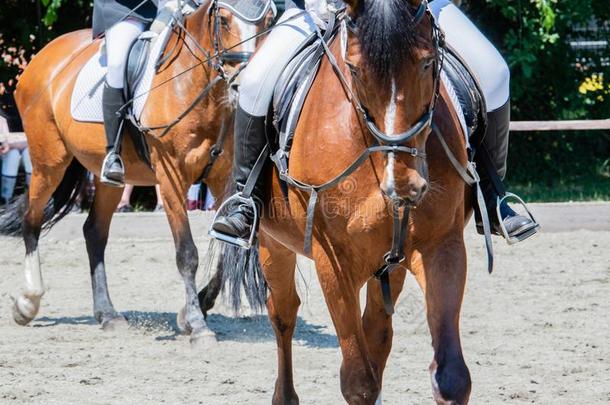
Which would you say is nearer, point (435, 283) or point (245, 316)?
point (435, 283)

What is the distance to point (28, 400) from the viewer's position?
556 centimetres

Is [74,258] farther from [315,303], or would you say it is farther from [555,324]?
[555,324]

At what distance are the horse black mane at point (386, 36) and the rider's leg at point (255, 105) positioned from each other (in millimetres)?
1146

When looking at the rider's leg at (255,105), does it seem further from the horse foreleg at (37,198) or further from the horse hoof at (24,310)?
the horse foreleg at (37,198)

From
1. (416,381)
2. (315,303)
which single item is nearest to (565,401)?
(416,381)

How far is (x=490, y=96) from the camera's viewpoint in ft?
15.2

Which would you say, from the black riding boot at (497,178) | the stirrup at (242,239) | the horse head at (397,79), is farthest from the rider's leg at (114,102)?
the horse head at (397,79)

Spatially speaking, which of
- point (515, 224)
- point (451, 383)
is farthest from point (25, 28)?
point (451, 383)

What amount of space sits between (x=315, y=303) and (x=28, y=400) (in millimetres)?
3068

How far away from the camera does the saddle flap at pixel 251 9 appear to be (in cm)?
666

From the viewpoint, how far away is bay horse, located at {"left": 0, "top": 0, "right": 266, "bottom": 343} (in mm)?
7035

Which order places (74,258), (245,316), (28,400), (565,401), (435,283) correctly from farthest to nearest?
1. (74,258)
2. (245,316)
3. (28,400)
4. (565,401)
5. (435,283)

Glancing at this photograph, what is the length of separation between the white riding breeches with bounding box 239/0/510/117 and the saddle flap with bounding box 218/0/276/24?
1.67m

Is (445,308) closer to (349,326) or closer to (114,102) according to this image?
(349,326)
